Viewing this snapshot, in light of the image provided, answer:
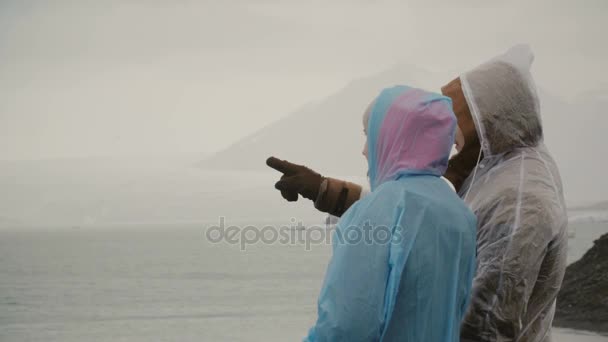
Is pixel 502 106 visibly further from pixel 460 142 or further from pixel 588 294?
pixel 588 294

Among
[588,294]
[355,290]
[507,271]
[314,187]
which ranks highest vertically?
[314,187]

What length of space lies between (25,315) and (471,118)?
46.0m

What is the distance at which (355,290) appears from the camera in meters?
1.76

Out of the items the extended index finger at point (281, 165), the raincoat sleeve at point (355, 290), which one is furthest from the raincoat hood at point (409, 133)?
the extended index finger at point (281, 165)

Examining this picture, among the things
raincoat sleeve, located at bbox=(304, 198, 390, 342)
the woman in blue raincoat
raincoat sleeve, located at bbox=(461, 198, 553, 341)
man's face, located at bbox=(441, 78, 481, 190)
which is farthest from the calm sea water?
raincoat sleeve, located at bbox=(304, 198, 390, 342)

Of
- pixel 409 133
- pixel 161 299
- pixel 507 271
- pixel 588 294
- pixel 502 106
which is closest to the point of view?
pixel 409 133

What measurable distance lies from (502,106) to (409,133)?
0.53 meters

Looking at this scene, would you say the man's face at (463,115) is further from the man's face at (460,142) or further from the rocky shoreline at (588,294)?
the rocky shoreline at (588,294)

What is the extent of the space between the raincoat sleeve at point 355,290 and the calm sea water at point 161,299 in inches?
649

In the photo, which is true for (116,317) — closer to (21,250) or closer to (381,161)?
(381,161)

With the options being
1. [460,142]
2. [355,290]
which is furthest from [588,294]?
[355,290]

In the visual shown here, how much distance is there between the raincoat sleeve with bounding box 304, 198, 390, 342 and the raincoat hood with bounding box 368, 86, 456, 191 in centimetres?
18

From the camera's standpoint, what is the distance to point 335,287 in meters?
1.78

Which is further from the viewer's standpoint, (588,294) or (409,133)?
(588,294)
